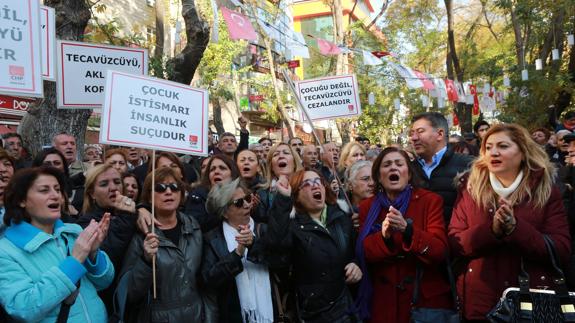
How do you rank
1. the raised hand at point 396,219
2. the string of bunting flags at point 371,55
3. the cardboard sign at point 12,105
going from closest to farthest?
the raised hand at point 396,219 → the string of bunting flags at point 371,55 → the cardboard sign at point 12,105

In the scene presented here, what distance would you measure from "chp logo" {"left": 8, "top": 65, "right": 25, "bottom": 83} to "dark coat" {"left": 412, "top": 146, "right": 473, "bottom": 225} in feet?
10.5

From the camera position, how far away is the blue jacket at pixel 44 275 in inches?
110

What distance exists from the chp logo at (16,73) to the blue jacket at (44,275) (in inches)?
58.4

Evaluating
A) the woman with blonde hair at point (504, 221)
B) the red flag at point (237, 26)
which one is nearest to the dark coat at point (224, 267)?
the woman with blonde hair at point (504, 221)

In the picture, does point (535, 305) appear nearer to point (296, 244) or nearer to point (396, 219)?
point (396, 219)

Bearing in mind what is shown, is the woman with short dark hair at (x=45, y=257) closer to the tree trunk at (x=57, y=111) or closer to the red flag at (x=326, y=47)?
the tree trunk at (x=57, y=111)

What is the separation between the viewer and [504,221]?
3.09 m

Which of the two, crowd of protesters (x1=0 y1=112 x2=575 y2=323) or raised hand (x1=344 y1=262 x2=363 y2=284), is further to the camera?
raised hand (x1=344 y1=262 x2=363 y2=284)

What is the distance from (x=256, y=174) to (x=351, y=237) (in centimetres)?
225

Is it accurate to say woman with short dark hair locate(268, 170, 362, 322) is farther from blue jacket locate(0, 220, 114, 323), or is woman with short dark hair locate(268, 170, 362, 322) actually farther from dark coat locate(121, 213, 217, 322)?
blue jacket locate(0, 220, 114, 323)

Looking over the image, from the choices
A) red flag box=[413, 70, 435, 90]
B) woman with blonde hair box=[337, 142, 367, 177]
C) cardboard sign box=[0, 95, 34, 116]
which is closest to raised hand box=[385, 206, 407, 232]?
woman with blonde hair box=[337, 142, 367, 177]

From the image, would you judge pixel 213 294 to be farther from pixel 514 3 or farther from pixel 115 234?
pixel 514 3

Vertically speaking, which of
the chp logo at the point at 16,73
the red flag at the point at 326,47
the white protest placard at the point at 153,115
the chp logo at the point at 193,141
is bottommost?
the chp logo at the point at 193,141

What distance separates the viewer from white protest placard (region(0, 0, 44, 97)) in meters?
4.05
